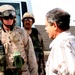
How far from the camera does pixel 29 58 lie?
17.7ft

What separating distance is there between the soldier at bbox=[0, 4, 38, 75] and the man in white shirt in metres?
1.37

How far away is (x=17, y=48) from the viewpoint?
516 centimetres

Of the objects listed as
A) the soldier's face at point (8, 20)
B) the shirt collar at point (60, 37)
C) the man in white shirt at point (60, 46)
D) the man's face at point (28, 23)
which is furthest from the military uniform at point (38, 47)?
the shirt collar at point (60, 37)

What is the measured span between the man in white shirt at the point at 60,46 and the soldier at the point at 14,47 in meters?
1.37

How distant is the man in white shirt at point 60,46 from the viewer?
359 cm

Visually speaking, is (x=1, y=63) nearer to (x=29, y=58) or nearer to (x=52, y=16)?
(x=29, y=58)

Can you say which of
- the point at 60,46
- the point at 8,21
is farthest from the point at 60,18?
the point at 8,21

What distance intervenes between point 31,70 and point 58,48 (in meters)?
1.88

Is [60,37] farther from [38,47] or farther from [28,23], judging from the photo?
[28,23]

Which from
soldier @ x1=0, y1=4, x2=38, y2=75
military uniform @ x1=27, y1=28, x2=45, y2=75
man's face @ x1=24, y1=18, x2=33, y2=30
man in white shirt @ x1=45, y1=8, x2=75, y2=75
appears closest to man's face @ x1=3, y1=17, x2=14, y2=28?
soldier @ x1=0, y1=4, x2=38, y2=75

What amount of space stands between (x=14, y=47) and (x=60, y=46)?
159cm

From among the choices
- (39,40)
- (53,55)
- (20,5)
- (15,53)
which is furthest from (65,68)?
(20,5)

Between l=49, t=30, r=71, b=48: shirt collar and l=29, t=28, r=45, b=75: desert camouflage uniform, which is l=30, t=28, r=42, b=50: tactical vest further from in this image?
l=49, t=30, r=71, b=48: shirt collar

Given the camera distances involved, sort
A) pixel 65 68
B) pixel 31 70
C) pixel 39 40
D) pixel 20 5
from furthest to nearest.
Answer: pixel 20 5
pixel 39 40
pixel 31 70
pixel 65 68
